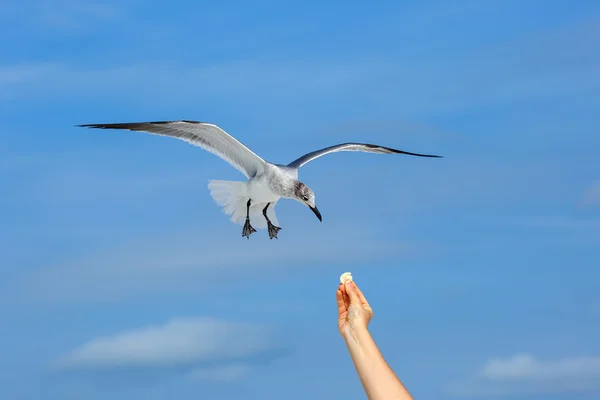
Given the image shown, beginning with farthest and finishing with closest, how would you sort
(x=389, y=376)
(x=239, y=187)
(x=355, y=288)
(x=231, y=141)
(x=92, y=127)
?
(x=239, y=187), (x=231, y=141), (x=92, y=127), (x=355, y=288), (x=389, y=376)

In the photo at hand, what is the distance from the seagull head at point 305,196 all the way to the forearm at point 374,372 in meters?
7.16

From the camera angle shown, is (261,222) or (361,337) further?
(261,222)

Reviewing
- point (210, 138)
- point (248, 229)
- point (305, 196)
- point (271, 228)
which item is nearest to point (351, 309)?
point (305, 196)

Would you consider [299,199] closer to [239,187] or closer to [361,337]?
[239,187]

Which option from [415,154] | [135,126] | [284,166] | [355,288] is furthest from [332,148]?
[355,288]

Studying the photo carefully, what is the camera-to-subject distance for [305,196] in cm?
1033

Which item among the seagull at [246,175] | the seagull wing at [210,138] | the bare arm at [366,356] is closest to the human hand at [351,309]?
the bare arm at [366,356]

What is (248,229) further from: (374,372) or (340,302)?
(374,372)

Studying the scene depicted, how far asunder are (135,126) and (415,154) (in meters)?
4.84

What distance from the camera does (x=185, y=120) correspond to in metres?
9.71

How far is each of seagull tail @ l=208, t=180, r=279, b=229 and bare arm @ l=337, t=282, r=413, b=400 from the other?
25.7 feet

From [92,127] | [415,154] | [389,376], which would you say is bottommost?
[389,376]

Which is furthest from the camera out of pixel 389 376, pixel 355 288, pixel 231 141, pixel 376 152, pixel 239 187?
pixel 376 152

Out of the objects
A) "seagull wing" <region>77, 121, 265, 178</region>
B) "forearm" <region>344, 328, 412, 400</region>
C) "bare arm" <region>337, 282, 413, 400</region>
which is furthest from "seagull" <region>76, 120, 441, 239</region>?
"forearm" <region>344, 328, 412, 400</region>
